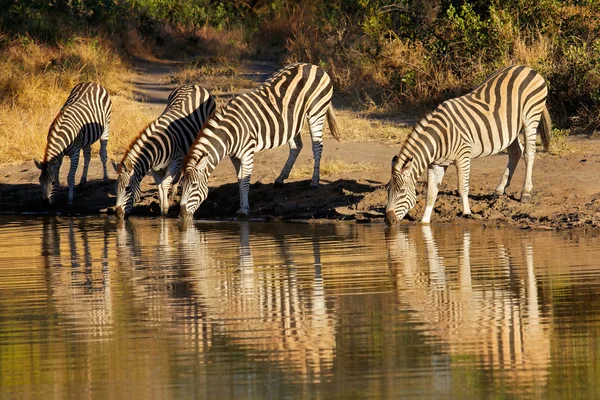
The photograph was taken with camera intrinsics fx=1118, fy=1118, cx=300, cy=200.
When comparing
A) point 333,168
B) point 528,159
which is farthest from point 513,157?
point 333,168

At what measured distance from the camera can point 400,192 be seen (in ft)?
38.9

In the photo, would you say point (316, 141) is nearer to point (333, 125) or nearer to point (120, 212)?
point (333, 125)

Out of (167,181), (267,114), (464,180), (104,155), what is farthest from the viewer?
(104,155)

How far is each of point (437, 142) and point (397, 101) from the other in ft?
20.1

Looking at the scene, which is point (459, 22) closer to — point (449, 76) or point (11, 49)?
point (449, 76)

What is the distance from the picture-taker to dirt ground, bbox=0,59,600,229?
12.1 meters

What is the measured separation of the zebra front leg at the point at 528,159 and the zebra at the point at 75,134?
21.0 feet

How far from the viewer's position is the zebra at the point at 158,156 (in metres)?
14.1

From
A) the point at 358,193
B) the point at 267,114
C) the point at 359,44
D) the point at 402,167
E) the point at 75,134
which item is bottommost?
the point at 358,193

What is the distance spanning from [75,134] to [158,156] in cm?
237

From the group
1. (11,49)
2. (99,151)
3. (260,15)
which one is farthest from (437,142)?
(260,15)

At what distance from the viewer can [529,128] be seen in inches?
498

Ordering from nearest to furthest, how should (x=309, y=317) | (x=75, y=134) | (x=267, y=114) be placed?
(x=309, y=317), (x=267, y=114), (x=75, y=134)

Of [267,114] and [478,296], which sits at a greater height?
[267,114]
